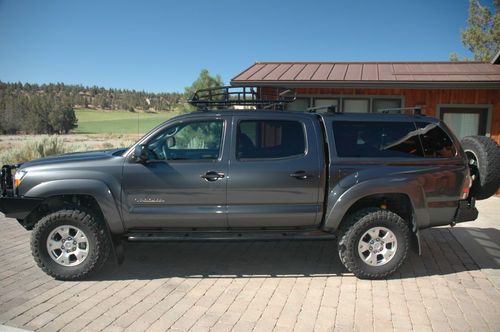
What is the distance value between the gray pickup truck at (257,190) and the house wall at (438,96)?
18.9ft

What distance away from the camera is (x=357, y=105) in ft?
34.0

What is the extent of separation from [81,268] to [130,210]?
0.84m

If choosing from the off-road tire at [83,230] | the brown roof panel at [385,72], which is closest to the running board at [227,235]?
the off-road tire at [83,230]

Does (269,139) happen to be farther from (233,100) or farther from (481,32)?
(481,32)

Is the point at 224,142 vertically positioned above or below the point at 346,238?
above

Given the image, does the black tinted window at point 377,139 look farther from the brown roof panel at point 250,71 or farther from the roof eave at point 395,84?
the brown roof panel at point 250,71

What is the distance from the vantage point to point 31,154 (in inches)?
515

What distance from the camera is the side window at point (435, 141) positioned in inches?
183

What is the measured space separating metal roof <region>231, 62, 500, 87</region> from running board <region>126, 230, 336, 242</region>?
607cm

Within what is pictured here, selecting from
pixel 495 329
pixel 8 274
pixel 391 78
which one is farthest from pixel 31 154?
pixel 495 329

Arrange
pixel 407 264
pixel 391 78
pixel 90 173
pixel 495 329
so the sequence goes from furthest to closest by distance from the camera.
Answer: pixel 391 78, pixel 407 264, pixel 90 173, pixel 495 329

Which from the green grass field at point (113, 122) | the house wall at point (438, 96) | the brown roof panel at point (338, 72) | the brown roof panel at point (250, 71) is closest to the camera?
the house wall at point (438, 96)

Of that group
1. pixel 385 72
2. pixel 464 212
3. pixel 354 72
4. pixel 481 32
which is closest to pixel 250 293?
pixel 464 212

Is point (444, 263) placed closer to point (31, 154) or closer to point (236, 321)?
point (236, 321)
